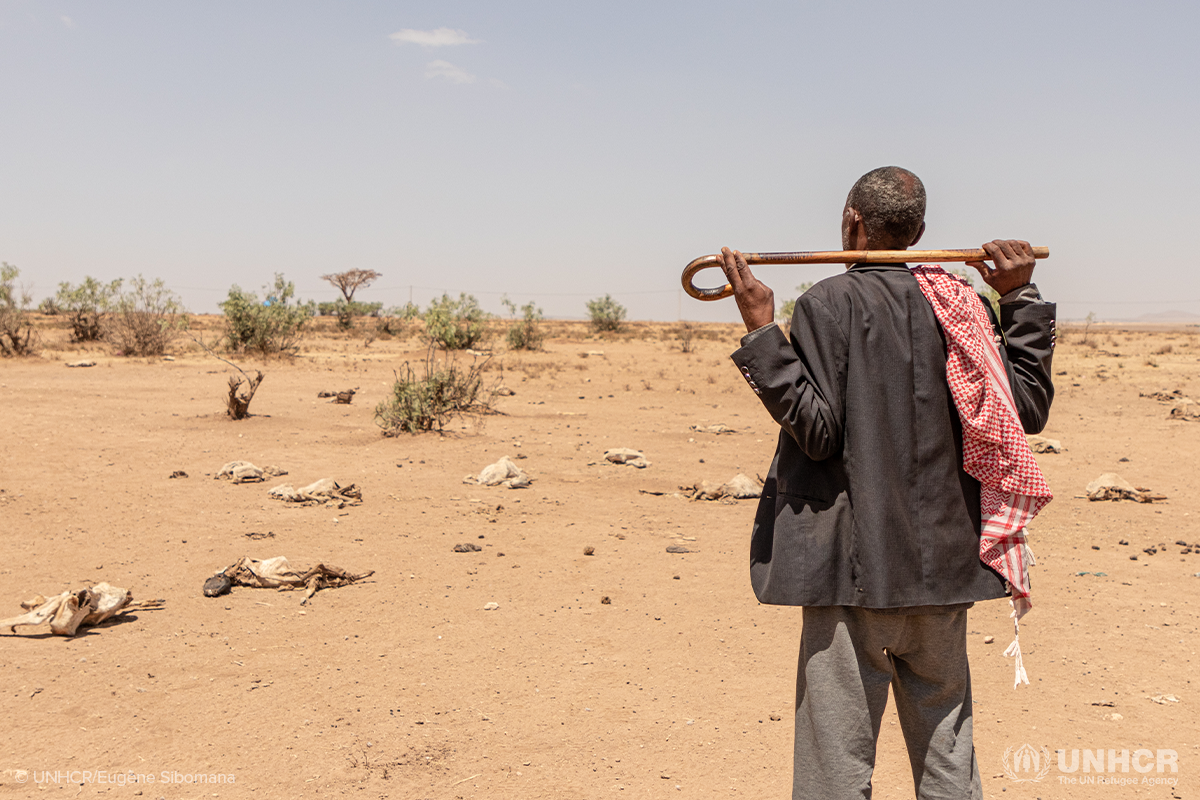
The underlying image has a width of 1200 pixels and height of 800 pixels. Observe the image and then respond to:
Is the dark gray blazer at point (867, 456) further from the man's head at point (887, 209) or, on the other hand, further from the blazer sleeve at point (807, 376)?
the man's head at point (887, 209)

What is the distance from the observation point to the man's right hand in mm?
1880

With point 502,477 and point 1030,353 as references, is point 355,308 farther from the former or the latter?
point 1030,353

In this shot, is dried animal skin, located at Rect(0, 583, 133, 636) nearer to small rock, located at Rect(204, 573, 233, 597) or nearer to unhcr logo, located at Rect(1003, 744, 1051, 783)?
small rock, located at Rect(204, 573, 233, 597)

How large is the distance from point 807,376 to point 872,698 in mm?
709

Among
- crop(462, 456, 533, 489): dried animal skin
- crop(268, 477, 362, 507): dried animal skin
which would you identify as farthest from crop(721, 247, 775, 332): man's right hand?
crop(462, 456, 533, 489): dried animal skin

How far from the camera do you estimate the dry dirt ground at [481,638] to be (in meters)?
3.04

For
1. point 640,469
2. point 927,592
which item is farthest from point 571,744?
point 640,469

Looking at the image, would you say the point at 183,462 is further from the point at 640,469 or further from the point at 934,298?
the point at 934,298

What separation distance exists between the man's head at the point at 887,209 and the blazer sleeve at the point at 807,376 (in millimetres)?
232

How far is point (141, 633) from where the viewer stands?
414 cm

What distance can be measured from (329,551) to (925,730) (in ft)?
14.3

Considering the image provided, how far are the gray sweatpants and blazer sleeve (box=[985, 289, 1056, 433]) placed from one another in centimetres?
47

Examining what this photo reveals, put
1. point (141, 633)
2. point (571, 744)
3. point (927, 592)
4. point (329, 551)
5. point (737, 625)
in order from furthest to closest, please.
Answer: point (329, 551), point (737, 625), point (141, 633), point (571, 744), point (927, 592)

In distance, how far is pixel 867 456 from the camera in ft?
5.89
